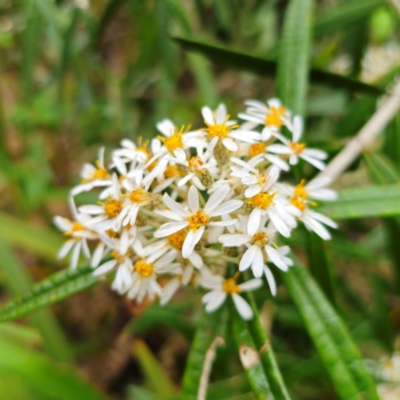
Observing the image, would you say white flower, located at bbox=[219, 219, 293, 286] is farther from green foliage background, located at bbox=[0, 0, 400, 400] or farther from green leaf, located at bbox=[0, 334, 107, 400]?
green leaf, located at bbox=[0, 334, 107, 400]

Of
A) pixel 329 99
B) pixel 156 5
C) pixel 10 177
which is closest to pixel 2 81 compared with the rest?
pixel 10 177

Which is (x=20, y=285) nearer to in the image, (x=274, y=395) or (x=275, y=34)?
(x=274, y=395)

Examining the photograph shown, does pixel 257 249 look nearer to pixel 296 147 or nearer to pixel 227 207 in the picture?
pixel 227 207

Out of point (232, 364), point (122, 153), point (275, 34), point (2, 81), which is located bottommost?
point (232, 364)

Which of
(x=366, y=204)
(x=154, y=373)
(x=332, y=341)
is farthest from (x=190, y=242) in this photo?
(x=154, y=373)

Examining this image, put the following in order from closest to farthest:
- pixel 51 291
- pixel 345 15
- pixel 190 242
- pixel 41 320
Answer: pixel 190 242, pixel 51 291, pixel 345 15, pixel 41 320

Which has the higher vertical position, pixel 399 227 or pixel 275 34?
pixel 275 34
